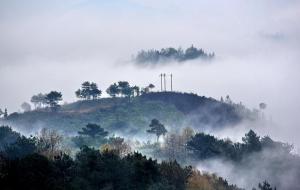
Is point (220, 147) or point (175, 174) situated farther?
point (220, 147)

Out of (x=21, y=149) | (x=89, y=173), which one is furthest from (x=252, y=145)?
(x=89, y=173)

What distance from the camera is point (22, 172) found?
8788cm

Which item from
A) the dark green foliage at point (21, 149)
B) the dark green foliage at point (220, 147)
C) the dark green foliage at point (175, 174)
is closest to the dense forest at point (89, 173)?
the dark green foliage at point (175, 174)

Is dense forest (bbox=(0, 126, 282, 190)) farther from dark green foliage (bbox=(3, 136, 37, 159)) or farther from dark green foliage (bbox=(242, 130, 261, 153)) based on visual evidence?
dark green foliage (bbox=(242, 130, 261, 153))

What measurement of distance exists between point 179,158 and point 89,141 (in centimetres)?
2817

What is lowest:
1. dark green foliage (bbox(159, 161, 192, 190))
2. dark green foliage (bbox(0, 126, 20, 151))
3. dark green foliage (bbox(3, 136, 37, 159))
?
dark green foliage (bbox(159, 161, 192, 190))

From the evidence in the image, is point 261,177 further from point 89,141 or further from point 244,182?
point 89,141

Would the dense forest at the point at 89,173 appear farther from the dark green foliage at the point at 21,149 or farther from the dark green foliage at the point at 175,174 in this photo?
the dark green foliage at the point at 21,149

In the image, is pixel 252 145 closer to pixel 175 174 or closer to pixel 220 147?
pixel 220 147

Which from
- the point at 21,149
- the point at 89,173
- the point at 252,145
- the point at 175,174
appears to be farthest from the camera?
the point at 252,145

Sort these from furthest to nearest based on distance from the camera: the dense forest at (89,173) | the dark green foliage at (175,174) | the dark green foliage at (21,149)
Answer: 1. the dark green foliage at (21,149)
2. the dark green foliage at (175,174)
3. the dense forest at (89,173)

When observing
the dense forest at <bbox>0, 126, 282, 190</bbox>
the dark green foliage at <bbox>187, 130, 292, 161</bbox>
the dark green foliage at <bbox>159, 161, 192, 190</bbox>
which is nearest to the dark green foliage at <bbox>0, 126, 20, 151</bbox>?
the dark green foliage at <bbox>187, 130, 292, 161</bbox>

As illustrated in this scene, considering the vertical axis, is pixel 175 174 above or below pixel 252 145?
below

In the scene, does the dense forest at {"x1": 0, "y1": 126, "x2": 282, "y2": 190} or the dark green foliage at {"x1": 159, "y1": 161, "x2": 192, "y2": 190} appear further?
the dark green foliage at {"x1": 159, "y1": 161, "x2": 192, "y2": 190}
